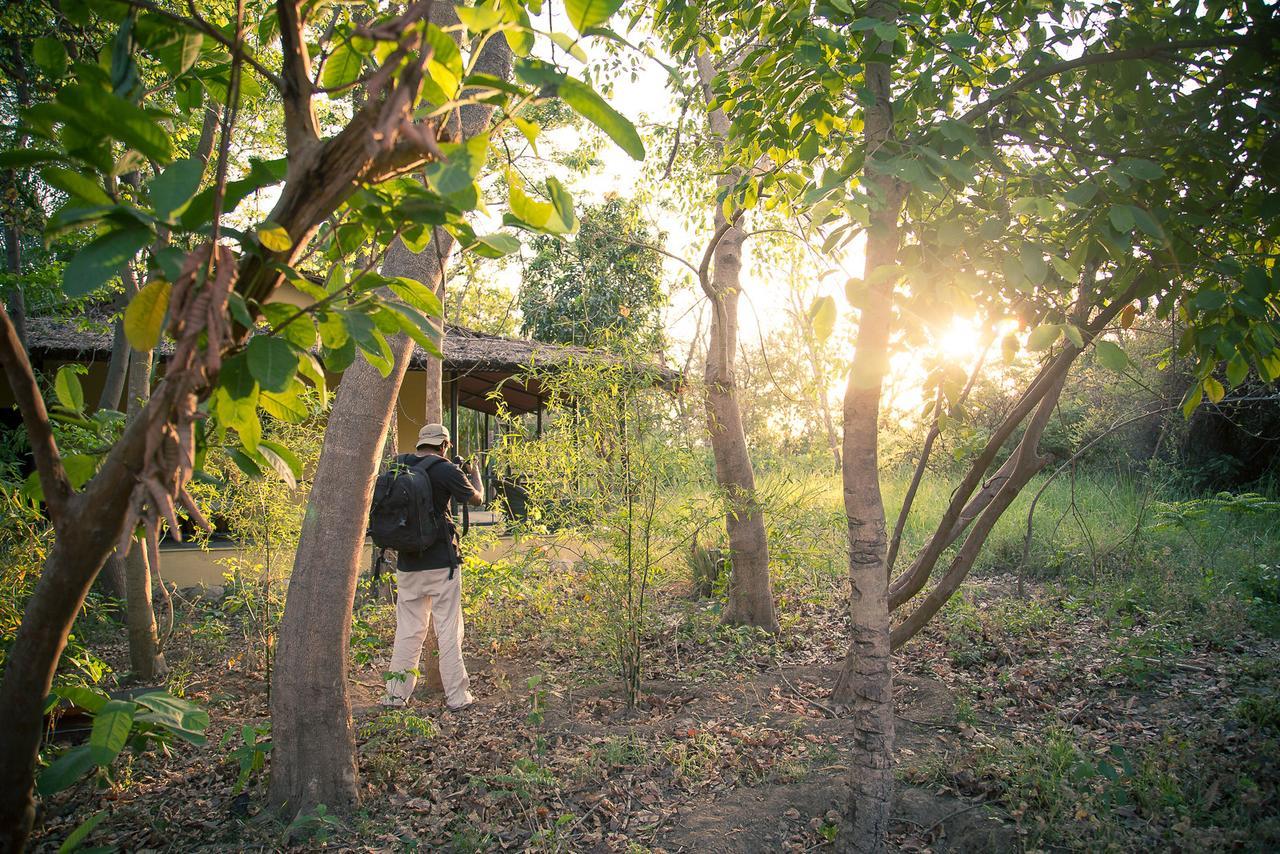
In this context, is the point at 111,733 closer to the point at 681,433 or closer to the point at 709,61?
the point at 681,433

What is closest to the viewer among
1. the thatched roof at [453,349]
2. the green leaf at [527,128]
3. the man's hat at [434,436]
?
the green leaf at [527,128]

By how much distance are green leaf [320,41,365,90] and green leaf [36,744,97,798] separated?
877mm

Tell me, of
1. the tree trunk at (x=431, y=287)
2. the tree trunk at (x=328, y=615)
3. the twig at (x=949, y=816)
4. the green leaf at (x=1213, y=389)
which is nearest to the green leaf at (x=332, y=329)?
the tree trunk at (x=328, y=615)

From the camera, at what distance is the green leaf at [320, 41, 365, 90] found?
3.23 feet

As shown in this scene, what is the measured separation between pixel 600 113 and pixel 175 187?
1.41 ft

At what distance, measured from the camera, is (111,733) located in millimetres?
852

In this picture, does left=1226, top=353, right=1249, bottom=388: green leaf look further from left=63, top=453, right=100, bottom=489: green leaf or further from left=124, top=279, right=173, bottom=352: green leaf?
left=63, top=453, right=100, bottom=489: green leaf

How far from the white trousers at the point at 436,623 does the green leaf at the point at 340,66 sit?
402cm

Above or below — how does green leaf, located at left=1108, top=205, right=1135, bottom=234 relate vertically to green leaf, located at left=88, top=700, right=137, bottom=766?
above

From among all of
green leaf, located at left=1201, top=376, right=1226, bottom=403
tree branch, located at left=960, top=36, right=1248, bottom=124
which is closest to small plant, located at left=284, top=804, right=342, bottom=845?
tree branch, located at left=960, top=36, right=1248, bottom=124

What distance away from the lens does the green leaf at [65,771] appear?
0.86 m

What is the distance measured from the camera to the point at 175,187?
2.39ft

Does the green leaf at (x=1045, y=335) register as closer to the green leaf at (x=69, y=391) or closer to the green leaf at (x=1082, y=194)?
the green leaf at (x=1082, y=194)

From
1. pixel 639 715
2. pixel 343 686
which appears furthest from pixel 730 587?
pixel 343 686
